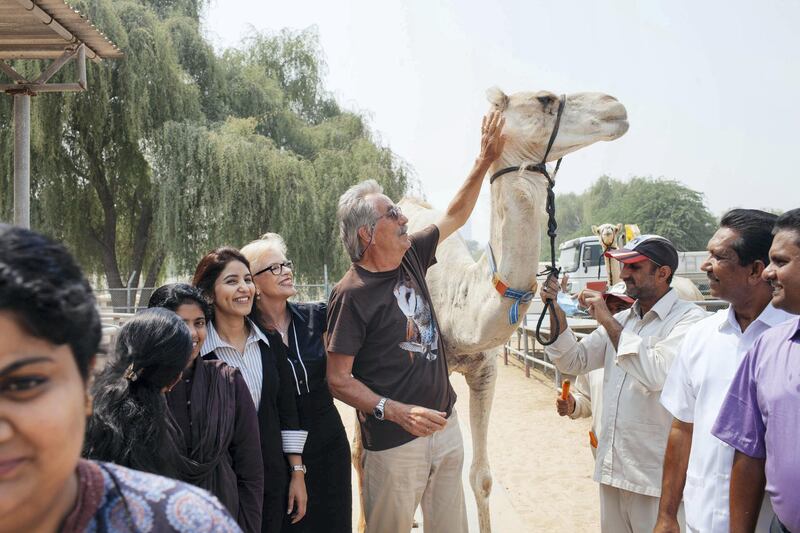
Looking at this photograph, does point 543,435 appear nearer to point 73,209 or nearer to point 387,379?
point 387,379

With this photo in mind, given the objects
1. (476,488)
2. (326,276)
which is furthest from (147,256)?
(476,488)

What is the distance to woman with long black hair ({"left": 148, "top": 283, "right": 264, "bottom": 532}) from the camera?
2.06m

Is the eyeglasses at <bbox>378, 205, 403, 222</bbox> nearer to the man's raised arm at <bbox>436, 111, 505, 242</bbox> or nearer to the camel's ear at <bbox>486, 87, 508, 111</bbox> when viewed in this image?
the man's raised arm at <bbox>436, 111, 505, 242</bbox>

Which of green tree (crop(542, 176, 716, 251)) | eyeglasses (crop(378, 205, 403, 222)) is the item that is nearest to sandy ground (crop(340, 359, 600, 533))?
eyeglasses (crop(378, 205, 403, 222))

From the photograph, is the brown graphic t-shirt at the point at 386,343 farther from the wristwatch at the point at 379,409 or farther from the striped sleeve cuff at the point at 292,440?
the striped sleeve cuff at the point at 292,440

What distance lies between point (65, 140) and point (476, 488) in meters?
13.2

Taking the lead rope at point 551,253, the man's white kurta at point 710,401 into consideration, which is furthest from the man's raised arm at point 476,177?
the man's white kurta at point 710,401

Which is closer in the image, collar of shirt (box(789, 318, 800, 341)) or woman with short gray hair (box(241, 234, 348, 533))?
collar of shirt (box(789, 318, 800, 341))

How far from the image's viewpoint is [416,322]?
9.04ft

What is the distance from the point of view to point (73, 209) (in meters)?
14.6

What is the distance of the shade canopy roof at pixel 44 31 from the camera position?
485 centimetres

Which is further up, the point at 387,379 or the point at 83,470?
the point at 83,470

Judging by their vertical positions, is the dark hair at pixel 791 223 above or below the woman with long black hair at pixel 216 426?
above

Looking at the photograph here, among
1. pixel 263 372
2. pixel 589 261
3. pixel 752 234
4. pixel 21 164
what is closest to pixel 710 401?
pixel 752 234
